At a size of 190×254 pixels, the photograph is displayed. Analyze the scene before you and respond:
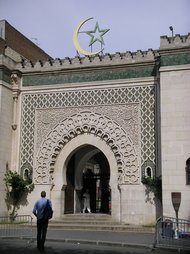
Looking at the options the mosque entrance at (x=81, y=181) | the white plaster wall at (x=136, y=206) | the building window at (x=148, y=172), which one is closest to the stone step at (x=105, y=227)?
the white plaster wall at (x=136, y=206)

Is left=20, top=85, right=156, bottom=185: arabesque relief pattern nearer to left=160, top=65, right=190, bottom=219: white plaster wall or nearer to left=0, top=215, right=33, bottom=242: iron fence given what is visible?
Result: left=160, top=65, right=190, bottom=219: white plaster wall

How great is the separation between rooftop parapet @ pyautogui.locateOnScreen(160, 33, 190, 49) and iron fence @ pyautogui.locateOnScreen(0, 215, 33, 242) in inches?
261

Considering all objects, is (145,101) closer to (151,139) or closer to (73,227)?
(151,139)

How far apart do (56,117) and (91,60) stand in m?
2.30

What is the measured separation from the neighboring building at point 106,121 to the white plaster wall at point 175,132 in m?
0.03

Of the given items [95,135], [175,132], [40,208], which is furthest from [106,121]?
[40,208]

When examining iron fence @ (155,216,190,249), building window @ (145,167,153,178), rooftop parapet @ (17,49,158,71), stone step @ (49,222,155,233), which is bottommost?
stone step @ (49,222,155,233)

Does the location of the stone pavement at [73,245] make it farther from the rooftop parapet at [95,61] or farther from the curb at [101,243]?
the rooftop parapet at [95,61]

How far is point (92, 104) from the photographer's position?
1380cm

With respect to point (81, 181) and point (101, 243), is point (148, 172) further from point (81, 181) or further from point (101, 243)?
point (101, 243)

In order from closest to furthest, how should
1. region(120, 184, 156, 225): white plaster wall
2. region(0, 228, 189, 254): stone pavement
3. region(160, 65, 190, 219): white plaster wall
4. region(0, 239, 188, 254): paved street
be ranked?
region(0, 239, 188, 254): paved street < region(0, 228, 189, 254): stone pavement < region(160, 65, 190, 219): white plaster wall < region(120, 184, 156, 225): white plaster wall

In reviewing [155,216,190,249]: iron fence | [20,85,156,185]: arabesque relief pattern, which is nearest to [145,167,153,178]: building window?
[20,85,156,185]: arabesque relief pattern

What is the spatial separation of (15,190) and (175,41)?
702 cm

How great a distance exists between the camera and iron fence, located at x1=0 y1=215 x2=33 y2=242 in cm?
958
